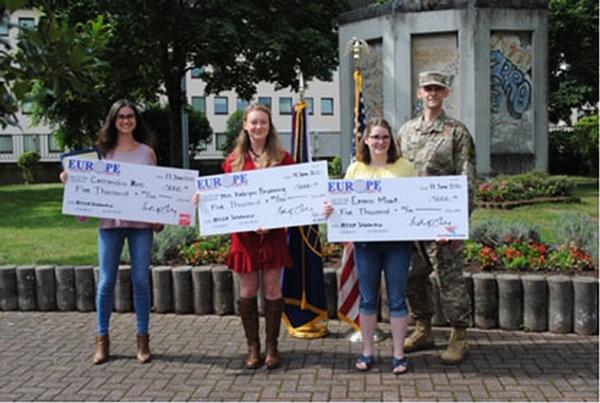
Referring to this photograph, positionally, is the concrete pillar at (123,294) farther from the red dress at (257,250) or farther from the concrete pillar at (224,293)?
the red dress at (257,250)

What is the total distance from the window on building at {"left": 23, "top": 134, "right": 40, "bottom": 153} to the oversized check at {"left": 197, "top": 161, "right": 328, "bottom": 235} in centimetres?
3067

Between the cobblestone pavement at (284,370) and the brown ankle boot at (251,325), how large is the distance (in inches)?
5.6

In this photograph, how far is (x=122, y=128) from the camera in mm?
5629

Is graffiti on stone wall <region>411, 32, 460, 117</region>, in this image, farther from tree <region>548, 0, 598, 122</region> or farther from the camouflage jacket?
the camouflage jacket

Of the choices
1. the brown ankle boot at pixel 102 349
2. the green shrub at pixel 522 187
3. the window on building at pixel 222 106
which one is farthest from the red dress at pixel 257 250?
the window on building at pixel 222 106

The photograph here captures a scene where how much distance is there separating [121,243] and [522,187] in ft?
31.7

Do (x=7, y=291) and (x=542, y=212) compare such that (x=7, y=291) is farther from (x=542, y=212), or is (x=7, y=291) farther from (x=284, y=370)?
(x=542, y=212)

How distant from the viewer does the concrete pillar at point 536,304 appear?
6352 millimetres

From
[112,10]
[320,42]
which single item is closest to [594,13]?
[320,42]

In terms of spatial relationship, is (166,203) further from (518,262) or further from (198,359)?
(518,262)

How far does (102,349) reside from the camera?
5.71 metres

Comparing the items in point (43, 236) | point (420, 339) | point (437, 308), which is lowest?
point (420, 339)

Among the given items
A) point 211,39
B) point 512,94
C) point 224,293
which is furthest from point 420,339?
point 211,39

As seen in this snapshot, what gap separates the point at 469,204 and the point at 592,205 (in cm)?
883
